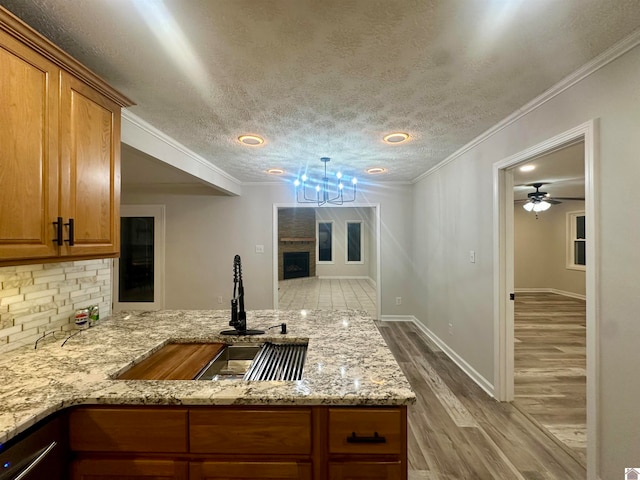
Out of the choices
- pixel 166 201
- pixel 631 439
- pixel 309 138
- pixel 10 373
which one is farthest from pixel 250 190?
pixel 631 439

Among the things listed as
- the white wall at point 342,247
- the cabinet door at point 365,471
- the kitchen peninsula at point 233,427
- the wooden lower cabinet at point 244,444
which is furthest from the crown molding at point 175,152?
the white wall at point 342,247

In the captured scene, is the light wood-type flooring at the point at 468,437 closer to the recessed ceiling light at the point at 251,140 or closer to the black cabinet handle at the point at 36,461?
the black cabinet handle at the point at 36,461

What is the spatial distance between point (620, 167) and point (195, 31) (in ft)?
6.89

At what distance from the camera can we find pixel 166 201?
498 cm

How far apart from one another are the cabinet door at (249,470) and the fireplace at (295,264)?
29.1ft

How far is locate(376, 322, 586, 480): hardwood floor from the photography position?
1813 millimetres

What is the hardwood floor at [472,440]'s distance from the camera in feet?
5.95

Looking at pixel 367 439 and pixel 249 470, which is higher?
pixel 367 439

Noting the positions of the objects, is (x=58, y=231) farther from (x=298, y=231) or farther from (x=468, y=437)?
(x=298, y=231)

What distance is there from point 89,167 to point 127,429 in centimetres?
119

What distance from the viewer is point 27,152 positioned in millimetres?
1158

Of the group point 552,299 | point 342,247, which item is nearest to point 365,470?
point 552,299

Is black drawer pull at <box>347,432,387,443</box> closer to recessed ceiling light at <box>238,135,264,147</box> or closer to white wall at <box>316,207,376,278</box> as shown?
recessed ceiling light at <box>238,135,264,147</box>

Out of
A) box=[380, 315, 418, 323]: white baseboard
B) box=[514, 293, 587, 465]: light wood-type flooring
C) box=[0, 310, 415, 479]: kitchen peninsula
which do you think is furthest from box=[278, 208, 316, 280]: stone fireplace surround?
box=[0, 310, 415, 479]: kitchen peninsula
